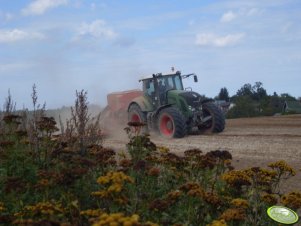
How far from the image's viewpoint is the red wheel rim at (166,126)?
61.5 feet

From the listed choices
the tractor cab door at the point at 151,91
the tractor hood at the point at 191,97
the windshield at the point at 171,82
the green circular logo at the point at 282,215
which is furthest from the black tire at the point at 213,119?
the green circular logo at the point at 282,215

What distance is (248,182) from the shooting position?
473 cm

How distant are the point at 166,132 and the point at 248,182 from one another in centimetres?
1425

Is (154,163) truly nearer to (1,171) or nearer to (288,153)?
(1,171)

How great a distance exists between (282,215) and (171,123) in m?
14.8

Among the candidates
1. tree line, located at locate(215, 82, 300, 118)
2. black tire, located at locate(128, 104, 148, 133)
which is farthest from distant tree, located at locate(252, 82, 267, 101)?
black tire, located at locate(128, 104, 148, 133)

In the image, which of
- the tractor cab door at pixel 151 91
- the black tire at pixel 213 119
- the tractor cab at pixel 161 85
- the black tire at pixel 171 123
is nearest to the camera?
the black tire at pixel 171 123

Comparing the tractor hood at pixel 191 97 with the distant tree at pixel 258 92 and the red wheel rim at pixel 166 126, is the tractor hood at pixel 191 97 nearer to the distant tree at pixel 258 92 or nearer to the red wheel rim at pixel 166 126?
the red wheel rim at pixel 166 126

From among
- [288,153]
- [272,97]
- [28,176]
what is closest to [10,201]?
[28,176]

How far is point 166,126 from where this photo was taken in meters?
19.0

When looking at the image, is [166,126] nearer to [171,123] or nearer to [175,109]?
[171,123]

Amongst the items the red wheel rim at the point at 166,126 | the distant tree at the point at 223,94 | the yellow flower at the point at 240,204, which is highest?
the distant tree at the point at 223,94

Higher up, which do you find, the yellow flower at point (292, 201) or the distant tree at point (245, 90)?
the distant tree at point (245, 90)

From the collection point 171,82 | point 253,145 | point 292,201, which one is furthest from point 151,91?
point 292,201
